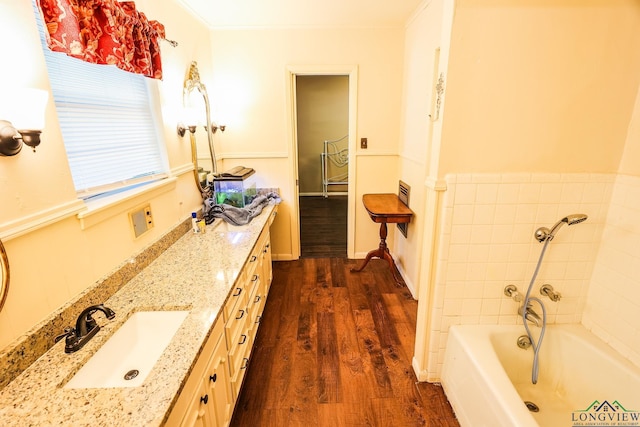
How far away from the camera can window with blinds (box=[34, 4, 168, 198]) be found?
132cm

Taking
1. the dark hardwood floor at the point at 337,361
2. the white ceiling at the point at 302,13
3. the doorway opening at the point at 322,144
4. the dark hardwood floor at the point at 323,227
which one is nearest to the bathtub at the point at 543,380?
the dark hardwood floor at the point at 337,361

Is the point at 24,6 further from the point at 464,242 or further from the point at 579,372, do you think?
the point at 579,372

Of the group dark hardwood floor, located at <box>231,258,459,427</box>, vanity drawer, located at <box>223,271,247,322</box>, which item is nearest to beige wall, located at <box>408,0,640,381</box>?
dark hardwood floor, located at <box>231,258,459,427</box>

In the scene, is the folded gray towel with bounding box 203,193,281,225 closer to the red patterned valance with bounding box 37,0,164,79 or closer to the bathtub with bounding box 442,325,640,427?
the red patterned valance with bounding box 37,0,164,79

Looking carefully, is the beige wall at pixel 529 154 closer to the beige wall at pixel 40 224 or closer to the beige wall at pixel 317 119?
the beige wall at pixel 40 224

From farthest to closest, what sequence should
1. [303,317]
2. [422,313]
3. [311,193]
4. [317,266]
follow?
[311,193]
[317,266]
[303,317]
[422,313]

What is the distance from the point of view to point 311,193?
22.4 feet

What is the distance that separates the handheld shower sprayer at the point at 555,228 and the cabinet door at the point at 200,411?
1.78 metres

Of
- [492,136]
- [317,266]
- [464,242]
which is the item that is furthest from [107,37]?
[317,266]

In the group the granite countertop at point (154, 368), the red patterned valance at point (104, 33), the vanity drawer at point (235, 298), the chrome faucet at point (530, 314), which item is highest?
the red patterned valance at point (104, 33)

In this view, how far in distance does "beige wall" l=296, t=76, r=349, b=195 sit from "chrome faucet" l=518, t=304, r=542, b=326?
5.19 metres

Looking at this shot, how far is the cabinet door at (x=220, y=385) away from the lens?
1.30m

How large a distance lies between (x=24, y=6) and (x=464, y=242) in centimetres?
212

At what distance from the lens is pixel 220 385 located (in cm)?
143
